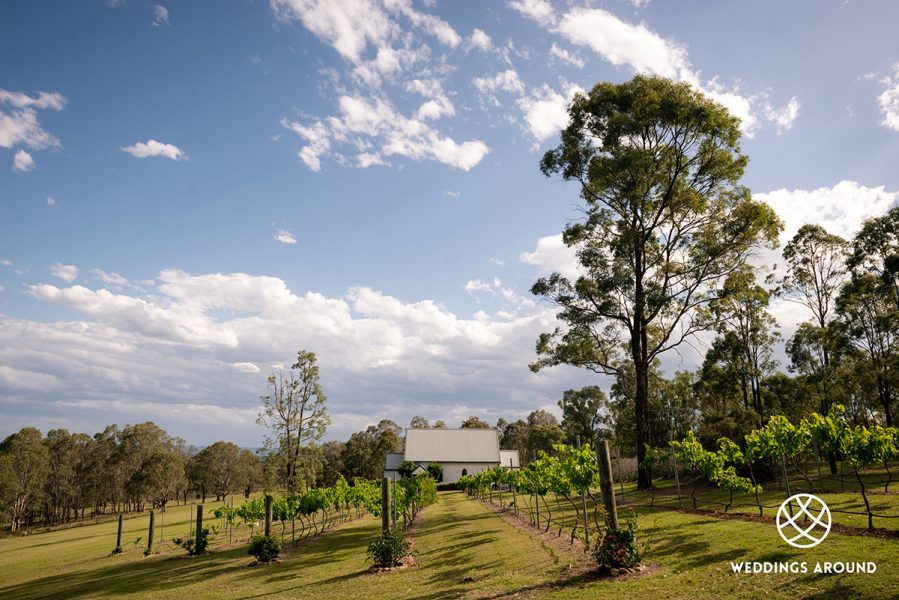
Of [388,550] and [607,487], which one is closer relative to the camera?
[607,487]

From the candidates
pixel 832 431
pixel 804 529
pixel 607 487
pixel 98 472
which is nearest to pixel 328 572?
pixel 607 487

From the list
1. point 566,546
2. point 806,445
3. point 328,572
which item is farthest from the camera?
point 806,445

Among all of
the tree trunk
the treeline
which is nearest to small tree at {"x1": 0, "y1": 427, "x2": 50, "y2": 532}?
the treeline

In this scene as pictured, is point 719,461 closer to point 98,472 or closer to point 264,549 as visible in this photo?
point 264,549

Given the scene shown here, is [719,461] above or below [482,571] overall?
above

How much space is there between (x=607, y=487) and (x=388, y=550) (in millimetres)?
6617

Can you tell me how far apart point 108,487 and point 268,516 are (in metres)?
64.9

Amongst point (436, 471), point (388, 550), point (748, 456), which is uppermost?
point (748, 456)

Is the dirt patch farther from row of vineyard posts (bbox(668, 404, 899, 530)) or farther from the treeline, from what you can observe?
the treeline

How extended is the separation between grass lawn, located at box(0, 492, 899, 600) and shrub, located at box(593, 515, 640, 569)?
384 mm

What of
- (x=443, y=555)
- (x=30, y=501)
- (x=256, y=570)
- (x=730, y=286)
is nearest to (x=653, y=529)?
(x=443, y=555)

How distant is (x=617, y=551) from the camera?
31.0 ft

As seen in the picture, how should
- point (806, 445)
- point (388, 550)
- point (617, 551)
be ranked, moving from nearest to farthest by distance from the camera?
point (617, 551)
point (388, 550)
point (806, 445)

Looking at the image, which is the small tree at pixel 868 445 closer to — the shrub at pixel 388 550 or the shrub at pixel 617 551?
the shrub at pixel 617 551
